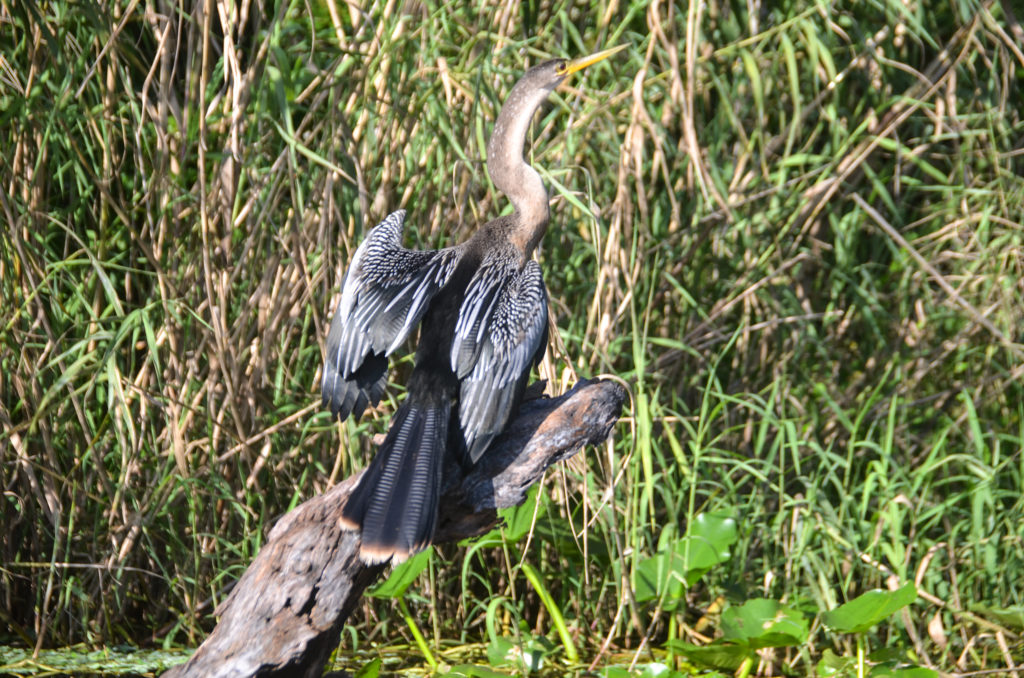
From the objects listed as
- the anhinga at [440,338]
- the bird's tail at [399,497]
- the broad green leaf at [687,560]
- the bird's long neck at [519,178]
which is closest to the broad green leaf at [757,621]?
the broad green leaf at [687,560]

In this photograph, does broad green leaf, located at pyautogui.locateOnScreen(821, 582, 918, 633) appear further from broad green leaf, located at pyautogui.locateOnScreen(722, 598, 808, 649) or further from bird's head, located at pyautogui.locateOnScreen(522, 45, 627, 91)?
bird's head, located at pyautogui.locateOnScreen(522, 45, 627, 91)

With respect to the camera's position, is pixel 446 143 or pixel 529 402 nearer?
pixel 529 402

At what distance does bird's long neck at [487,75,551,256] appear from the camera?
256cm

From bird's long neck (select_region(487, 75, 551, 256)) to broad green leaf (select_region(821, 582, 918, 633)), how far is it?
1.12 m

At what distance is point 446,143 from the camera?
118 inches

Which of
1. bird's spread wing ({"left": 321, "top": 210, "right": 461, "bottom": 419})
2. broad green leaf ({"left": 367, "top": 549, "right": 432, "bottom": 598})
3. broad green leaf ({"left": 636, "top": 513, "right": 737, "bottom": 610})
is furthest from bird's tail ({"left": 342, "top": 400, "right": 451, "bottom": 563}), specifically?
broad green leaf ({"left": 636, "top": 513, "right": 737, "bottom": 610})

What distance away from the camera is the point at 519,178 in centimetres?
256

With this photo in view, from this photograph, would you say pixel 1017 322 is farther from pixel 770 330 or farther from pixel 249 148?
pixel 249 148

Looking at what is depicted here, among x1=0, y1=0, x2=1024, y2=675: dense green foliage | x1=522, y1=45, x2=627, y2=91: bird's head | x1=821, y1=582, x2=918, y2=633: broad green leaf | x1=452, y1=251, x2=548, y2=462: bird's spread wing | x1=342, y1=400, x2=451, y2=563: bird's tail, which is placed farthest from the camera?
x1=0, y1=0, x2=1024, y2=675: dense green foliage

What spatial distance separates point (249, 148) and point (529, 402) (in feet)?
3.54

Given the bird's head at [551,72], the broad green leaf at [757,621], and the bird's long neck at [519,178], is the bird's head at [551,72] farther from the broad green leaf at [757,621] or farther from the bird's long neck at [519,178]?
Result: the broad green leaf at [757,621]

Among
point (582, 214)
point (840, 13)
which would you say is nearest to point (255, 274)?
point (582, 214)

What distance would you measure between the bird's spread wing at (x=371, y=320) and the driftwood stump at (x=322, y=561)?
0.76 ft

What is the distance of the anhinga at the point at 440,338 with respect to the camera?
207cm
